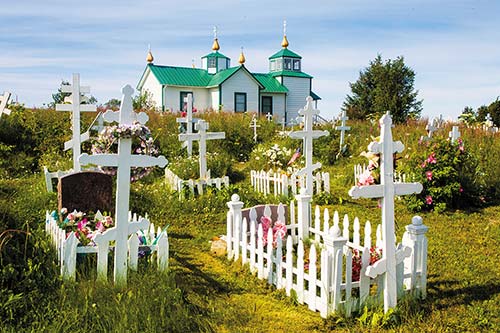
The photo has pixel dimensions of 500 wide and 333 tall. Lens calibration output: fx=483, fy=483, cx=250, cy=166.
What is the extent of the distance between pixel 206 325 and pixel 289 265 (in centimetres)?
121

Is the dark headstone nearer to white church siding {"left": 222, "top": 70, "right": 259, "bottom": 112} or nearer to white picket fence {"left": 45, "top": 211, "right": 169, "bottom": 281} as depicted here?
white picket fence {"left": 45, "top": 211, "right": 169, "bottom": 281}

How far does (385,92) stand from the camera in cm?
3519

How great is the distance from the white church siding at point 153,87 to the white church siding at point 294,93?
946 cm

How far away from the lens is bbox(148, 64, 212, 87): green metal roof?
3172 cm

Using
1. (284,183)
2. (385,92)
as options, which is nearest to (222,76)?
(385,92)

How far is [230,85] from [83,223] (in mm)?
26800

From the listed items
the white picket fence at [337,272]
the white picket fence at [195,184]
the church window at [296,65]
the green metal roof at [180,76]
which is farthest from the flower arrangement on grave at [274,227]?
the church window at [296,65]

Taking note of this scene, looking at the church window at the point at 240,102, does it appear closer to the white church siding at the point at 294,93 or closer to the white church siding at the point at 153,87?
the white church siding at the point at 294,93

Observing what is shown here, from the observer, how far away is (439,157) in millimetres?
9461

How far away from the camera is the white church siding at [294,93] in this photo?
35969 mm

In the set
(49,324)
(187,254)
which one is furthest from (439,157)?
(49,324)

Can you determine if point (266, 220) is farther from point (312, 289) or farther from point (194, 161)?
point (194, 161)

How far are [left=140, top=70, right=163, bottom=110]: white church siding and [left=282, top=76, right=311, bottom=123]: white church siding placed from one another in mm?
9457

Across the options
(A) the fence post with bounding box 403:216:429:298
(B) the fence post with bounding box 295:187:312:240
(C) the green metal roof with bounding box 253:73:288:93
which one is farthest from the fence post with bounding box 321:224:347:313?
(C) the green metal roof with bounding box 253:73:288:93
